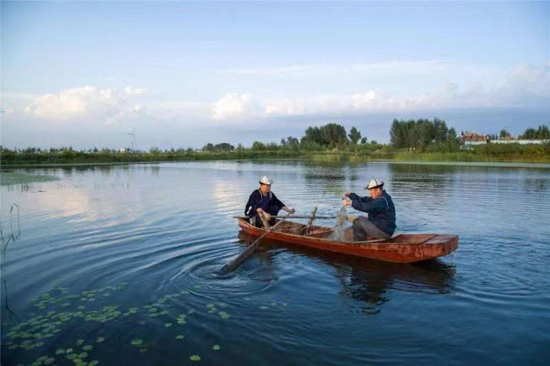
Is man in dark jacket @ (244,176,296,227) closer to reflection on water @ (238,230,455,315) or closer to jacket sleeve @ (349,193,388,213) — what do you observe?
reflection on water @ (238,230,455,315)

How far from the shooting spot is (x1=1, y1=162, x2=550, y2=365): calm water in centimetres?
542

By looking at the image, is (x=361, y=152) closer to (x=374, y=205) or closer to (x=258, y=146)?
(x=258, y=146)

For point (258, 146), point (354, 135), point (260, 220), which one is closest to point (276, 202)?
point (260, 220)

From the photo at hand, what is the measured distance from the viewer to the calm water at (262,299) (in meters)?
5.42

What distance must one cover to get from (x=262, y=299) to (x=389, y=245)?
322cm

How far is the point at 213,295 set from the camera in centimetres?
723

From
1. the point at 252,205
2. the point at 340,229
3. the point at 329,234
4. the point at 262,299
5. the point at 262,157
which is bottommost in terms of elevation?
the point at 262,299

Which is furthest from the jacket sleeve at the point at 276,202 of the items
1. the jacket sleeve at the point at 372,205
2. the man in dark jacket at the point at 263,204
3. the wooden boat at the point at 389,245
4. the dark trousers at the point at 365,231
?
the jacket sleeve at the point at 372,205

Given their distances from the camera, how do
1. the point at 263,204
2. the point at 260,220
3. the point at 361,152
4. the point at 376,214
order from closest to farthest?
1. the point at 376,214
2. the point at 263,204
3. the point at 260,220
4. the point at 361,152

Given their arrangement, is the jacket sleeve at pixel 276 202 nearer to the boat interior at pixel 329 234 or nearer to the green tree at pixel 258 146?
the boat interior at pixel 329 234

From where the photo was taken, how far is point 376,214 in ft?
30.5

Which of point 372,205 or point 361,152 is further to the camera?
point 361,152

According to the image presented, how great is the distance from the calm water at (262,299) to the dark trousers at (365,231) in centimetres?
62

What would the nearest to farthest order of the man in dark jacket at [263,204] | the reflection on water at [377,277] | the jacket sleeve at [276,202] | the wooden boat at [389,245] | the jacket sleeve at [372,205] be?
the reflection on water at [377,277], the wooden boat at [389,245], the jacket sleeve at [372,205], the man in dark jacket at [263,204], the jacket sleeve at [276,202]
